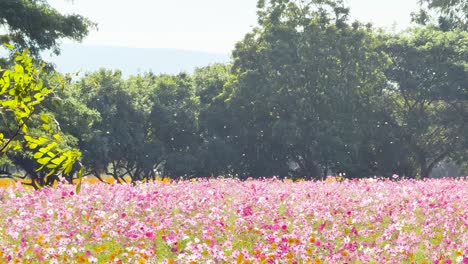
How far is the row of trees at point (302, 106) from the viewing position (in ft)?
146

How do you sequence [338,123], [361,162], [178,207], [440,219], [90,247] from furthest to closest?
[361,162] → [338,123] → [178,207] → [440,219] → [90,247]

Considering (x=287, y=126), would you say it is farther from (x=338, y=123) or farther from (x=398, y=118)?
(x=398, y=118)

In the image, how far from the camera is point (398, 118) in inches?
1905

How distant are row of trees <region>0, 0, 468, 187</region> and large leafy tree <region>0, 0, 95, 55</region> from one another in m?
17.0

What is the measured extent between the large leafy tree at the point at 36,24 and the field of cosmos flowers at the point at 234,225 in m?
9.42

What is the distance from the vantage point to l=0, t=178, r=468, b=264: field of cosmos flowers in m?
10.0

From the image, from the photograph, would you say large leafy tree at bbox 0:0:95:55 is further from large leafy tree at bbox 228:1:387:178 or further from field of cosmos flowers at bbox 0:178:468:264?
large leafy tree at bbox 228:1:387:178

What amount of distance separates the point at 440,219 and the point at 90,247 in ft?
19.7

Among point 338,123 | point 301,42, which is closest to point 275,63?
point 301,42

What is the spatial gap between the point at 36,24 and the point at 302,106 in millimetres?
23624

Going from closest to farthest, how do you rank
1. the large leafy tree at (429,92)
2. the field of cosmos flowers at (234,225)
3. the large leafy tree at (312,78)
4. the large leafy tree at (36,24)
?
the field of cosmos flowers at (234,225), the large leafy tree at (36,24), the large leafy tree at (312,78), the large leafy tree at (429,92)

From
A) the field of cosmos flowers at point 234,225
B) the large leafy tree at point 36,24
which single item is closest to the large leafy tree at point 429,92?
the large leafy tree at point 36,24

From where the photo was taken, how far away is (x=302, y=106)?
146 ft

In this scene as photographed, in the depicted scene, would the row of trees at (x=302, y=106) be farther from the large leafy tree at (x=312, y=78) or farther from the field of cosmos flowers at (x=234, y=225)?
the field of cosmos flowers at (x=234, y=225)
